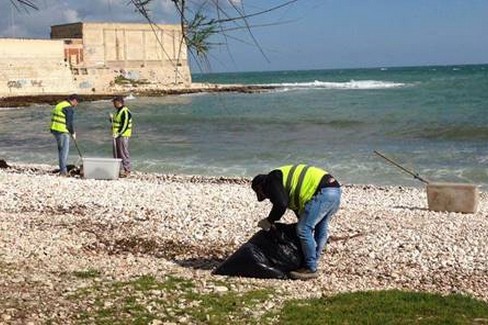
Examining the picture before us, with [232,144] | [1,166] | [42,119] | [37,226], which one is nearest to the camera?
[37,226]

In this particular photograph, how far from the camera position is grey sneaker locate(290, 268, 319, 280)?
784 cm

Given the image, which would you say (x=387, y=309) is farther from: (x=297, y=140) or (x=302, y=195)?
(x=297, y=140)

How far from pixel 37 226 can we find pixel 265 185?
463 centimetres

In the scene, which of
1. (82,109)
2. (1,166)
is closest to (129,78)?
(82,109)

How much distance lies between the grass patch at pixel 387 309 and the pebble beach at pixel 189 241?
49 centimetres

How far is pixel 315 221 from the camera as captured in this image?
7547 millimetres

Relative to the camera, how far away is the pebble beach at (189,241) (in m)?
7.72

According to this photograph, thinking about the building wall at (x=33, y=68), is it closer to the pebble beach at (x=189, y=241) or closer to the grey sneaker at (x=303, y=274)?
the pebble beach at (x=189, y=241)

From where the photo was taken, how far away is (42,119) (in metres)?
42.7

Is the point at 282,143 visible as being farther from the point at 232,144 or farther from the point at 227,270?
the point at 227,270

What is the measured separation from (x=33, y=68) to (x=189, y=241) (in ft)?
192

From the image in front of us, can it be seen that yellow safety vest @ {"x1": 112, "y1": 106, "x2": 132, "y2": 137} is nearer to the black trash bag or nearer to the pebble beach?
the pebble beach

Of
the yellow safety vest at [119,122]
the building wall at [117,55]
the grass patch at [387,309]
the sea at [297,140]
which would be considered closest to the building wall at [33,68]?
the building wall at [117,55]

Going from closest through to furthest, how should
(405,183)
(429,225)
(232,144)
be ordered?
(429,225)
(405,183)
(232,144)
